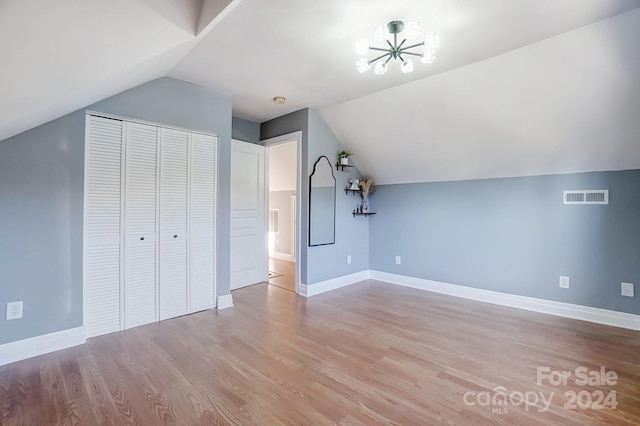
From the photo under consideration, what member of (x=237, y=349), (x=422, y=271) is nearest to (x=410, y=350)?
(x=237, y=349)

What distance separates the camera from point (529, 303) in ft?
11.0

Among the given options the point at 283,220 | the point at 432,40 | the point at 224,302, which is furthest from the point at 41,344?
the point at 283,220

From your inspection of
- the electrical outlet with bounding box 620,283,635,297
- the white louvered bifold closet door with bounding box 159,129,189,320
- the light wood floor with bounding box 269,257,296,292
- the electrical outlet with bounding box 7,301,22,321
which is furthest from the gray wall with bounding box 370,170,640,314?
the electrical outlet with bounding box 7,301,22,321

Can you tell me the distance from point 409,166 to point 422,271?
5.01 feet

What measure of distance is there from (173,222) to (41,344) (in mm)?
1369

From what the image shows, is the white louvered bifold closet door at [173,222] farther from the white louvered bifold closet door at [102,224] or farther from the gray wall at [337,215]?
the gray wall at [337,215]

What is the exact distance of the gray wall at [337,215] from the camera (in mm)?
3953

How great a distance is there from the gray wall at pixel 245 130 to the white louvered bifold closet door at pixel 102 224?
1838mm

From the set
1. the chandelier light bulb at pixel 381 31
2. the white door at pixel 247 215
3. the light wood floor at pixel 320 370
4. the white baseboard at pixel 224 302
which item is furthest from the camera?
the white door at pixel 247 215

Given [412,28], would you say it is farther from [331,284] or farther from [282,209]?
[282,209]

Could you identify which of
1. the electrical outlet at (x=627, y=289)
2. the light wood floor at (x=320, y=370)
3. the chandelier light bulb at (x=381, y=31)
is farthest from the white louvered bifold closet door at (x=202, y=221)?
the electrical outlet at (x=627, y=289)

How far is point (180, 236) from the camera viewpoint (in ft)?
10.2

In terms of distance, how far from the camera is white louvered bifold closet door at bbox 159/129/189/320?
9.83 ft

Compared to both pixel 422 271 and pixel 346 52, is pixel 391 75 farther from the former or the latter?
pixel 422 271
